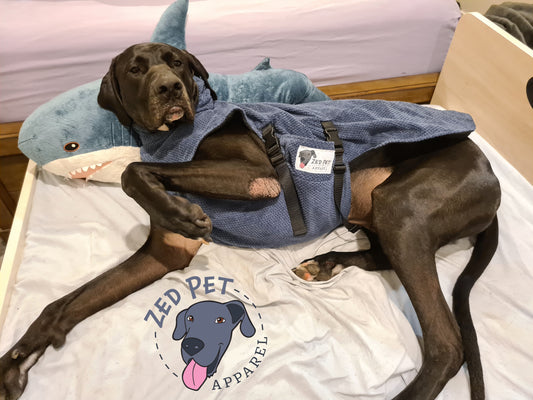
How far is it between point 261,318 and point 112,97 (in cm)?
105

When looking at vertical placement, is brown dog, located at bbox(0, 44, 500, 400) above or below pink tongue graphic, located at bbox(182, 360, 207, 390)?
above

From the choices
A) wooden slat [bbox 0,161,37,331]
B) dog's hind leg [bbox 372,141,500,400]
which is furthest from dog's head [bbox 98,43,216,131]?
dog's hind leg [bbox 372,141,500,400]

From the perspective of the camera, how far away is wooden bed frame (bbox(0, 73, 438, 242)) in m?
2.07

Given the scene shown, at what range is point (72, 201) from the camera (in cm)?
180

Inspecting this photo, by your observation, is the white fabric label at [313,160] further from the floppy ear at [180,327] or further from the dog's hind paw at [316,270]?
the floppy ear at [180,327]

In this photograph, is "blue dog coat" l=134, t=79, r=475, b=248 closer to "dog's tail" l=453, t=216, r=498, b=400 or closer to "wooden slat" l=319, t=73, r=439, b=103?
"dog's tail" l=453, t=216, r=498, b=400

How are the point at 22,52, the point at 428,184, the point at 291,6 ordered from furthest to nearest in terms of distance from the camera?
the point at 291,6, the point at 22,52, the point at 428,184

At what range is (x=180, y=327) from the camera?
140 centimetres

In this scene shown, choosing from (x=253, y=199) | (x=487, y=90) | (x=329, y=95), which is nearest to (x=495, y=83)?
(x=487, y=90)

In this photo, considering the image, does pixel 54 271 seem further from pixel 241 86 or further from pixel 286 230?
pixel 241 86

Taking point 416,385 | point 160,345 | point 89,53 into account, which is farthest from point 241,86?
point 416,385

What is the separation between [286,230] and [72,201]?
3.38ft

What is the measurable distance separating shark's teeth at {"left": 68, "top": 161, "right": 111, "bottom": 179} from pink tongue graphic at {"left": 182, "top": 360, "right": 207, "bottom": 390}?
3.19 feet

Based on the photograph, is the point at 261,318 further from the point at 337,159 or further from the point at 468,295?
the point at 468,295
